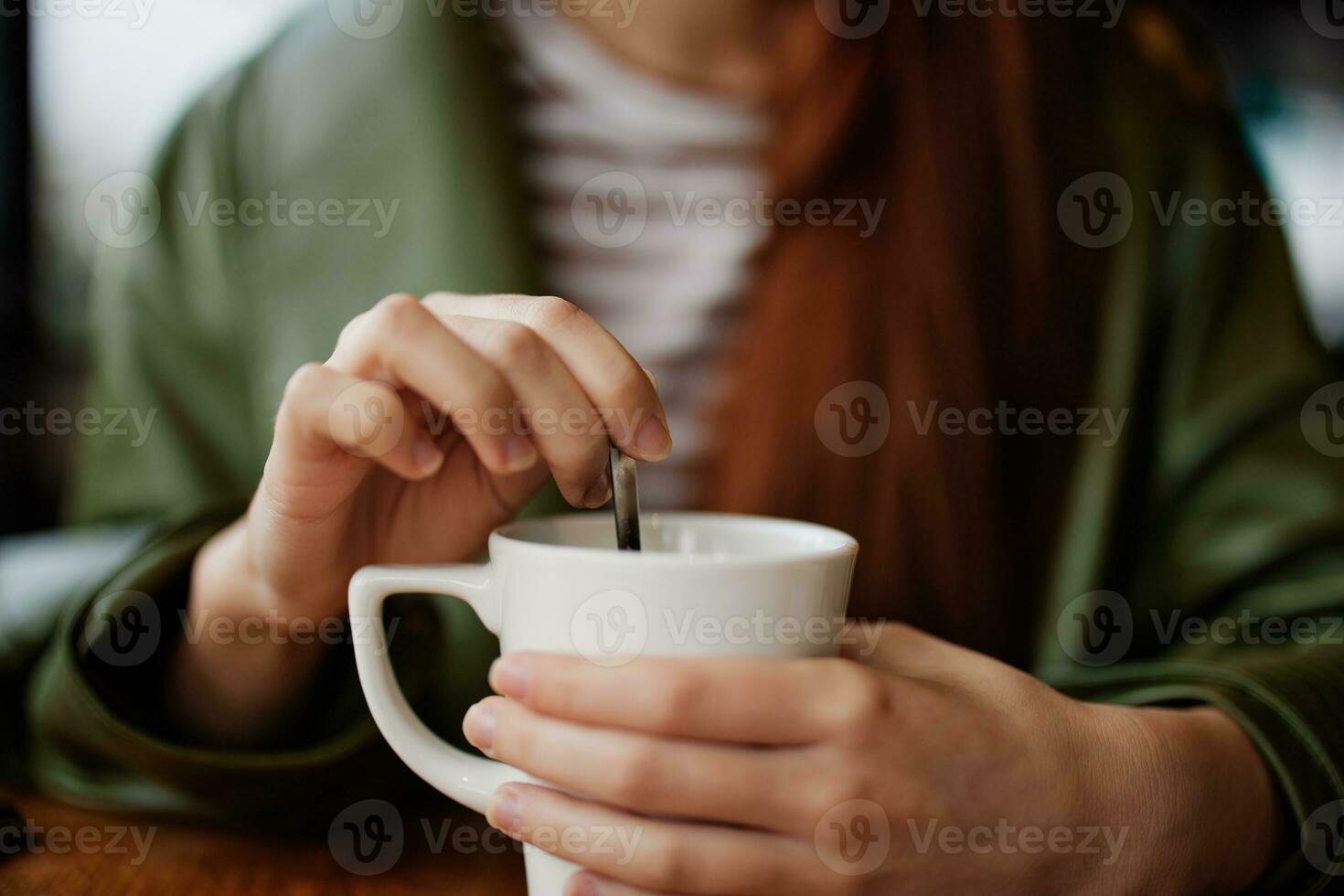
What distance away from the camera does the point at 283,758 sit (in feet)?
1.66

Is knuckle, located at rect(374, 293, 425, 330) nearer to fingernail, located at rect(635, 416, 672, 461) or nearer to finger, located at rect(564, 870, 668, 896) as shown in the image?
fingernail, located at rect(635, 416, 672, 461)

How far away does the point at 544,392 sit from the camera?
1.29 ft

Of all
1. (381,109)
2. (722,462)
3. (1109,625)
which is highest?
(381,109)

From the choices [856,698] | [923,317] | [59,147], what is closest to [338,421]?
[856,698]

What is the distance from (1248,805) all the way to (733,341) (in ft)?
1.72

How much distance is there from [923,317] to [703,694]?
54 centimetres

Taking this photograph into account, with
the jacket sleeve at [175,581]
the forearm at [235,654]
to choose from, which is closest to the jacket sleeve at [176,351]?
the jacket sleeve at [175,581]

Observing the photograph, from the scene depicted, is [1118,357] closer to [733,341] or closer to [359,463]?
[733,341]

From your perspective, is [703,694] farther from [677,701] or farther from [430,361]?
[430,361]

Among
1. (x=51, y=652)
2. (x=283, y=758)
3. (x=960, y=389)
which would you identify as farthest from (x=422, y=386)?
(x=960, y=389)

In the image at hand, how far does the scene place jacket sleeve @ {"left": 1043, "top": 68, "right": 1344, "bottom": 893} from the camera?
0.71 meters

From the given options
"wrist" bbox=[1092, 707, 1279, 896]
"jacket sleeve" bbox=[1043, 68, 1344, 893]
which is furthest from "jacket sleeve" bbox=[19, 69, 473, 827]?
"jacket sleeve" bbox=[1043, 68, 1344, 893]

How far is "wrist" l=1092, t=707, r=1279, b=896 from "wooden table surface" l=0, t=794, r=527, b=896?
10.3 inches

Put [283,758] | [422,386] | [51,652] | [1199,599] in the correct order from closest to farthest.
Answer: [422,386] < [283,758] < [51,652] < [1199,599]
